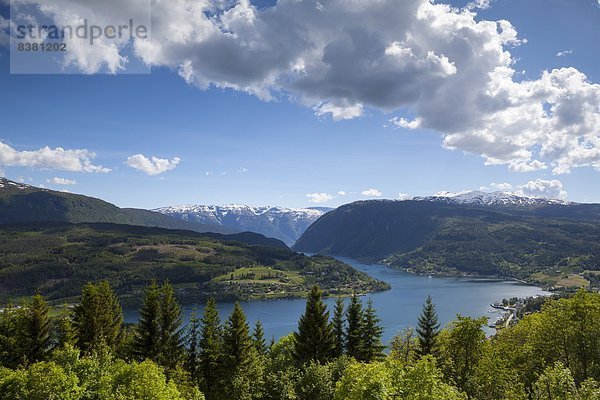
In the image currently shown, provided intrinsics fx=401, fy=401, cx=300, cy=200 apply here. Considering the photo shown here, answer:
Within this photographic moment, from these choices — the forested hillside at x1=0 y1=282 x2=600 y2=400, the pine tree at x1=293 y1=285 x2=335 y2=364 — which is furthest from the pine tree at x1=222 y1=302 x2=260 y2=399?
the pine tree at x1=293 y1=285 x2=335 y2=364

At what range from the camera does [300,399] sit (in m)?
41.0

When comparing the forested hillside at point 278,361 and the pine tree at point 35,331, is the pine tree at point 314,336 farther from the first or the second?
the pine tree at point 35,331

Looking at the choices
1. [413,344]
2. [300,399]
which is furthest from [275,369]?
[413,344]

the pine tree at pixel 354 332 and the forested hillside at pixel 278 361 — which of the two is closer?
the forested hillside at pixel 278 361

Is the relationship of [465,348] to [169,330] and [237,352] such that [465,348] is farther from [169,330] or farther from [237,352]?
[169,330]

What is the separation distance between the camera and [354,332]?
193 ft

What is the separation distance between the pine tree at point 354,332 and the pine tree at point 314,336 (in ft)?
8.21

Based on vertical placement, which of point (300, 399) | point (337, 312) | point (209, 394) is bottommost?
point (209, 394)

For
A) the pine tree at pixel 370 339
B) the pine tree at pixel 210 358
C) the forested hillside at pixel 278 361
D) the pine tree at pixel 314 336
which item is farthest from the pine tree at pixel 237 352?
the pine tree at pixel 370 339

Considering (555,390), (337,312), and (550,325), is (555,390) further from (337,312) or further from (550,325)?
(337,312)

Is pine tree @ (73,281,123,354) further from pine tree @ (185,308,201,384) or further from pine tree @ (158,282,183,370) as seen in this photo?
pine tree @ (185,308,201,384)

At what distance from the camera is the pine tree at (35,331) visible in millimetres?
45094

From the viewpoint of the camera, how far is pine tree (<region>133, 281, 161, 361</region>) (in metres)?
51.4

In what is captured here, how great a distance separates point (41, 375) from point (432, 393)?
29164mm
